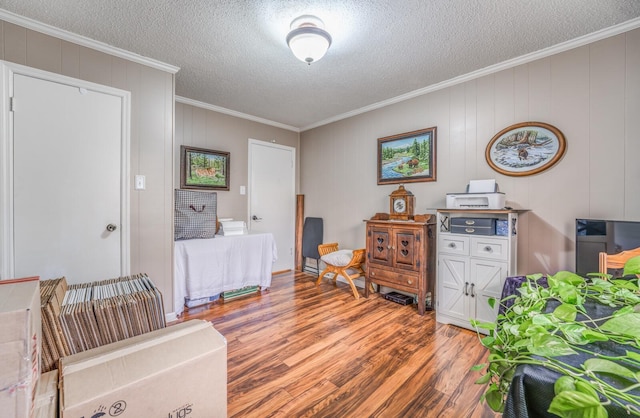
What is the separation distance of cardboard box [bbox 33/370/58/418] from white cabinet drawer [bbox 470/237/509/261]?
2.65 m

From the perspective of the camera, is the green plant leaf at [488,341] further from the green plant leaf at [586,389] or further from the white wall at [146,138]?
the white wall at [146,138]

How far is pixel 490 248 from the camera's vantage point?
2.29 m

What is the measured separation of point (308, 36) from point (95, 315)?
194 centimetres

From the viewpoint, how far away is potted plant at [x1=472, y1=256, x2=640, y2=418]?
36cm

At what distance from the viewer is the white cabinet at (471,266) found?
2236 millimetres

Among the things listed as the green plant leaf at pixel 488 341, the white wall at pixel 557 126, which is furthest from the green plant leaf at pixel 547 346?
the white wall at pixel 557 126

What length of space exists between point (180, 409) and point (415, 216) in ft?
8.44

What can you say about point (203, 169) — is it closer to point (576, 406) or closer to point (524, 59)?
point (524, 59)

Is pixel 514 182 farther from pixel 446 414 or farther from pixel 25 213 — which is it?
pixel 25 213

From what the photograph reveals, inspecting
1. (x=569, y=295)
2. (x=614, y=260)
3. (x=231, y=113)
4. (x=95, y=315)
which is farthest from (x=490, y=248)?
(x=231, y=113)

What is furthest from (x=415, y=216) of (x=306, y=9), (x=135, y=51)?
(x=135, y=51)

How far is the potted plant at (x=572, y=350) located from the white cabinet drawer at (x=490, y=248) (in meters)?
1.70

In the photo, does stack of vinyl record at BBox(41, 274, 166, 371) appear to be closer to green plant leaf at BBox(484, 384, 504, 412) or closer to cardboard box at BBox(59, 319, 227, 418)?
cardboard box at BBox(59, 319, 227, 418)

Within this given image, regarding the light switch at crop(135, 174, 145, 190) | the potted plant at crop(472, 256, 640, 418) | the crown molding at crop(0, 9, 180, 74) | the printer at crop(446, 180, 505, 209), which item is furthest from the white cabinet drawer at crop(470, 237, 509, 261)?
the crown molding at crop(0, 9, 180, 74)
